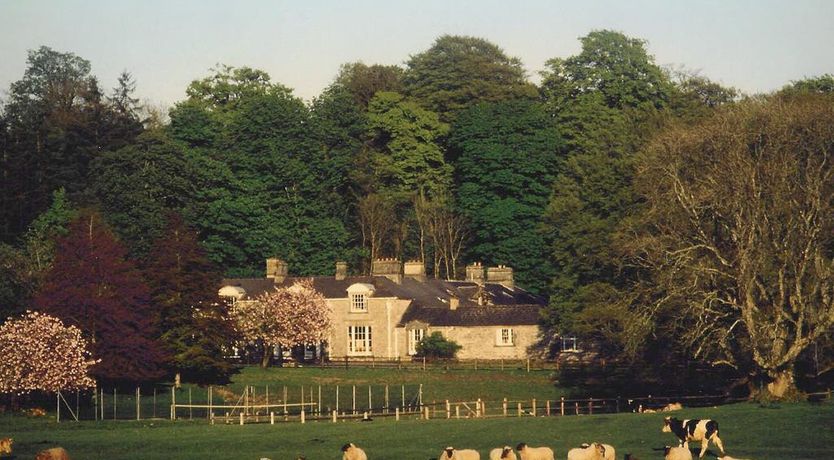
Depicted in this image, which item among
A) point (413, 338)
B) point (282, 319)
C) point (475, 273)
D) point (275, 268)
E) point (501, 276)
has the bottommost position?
point (413, 338)

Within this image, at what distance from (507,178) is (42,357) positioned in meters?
58.1

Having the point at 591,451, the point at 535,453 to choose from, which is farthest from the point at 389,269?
the point at 591,451

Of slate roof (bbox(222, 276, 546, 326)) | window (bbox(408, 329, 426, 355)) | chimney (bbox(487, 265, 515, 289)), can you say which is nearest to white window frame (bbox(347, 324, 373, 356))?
slate roof (bbox(222, 276, 546, 326))

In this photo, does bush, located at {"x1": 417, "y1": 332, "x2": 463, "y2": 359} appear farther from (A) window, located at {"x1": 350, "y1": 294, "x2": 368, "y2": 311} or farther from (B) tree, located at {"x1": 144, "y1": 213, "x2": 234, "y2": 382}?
(B) tree, located at {"x1": 144, "y1": 213, "x2": 234, "y2": 382}

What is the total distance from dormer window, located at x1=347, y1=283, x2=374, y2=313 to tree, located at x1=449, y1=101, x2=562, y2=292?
59.9 ft

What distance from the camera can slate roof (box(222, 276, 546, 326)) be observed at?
105 meters

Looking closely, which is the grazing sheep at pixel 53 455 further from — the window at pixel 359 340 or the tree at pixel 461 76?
the tree at pixel 461 76

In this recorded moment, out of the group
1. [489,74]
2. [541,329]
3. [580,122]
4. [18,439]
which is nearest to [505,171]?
[580,122]

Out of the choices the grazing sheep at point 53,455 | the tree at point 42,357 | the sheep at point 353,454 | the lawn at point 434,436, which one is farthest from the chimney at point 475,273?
the grazing sheep at point 53,455

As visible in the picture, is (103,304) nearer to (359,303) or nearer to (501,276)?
(359,303)

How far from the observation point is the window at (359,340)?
355 ft

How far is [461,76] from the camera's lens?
151 metres

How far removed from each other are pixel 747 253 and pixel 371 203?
5920 centimetres

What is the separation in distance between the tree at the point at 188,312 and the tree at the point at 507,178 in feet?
111
